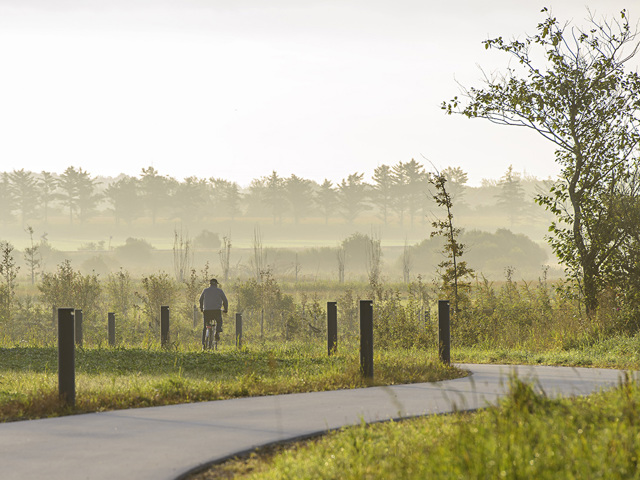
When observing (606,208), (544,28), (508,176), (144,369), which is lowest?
(144,369)

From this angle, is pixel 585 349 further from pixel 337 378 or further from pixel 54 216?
pixel 54 216

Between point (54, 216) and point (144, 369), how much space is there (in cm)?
14926

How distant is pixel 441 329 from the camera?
11.4m

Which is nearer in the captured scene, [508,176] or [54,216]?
[508,176]

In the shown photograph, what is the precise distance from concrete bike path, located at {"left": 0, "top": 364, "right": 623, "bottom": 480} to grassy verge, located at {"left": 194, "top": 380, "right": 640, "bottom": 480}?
10.8 inches

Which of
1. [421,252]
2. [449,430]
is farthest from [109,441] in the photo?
[421,252]

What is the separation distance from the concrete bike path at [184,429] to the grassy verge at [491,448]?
0.90 ft

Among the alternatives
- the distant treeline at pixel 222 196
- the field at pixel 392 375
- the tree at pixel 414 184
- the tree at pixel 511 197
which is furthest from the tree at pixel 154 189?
the field at pixel 392 375

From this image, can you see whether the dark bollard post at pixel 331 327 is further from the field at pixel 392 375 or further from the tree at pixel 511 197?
the tree at pixel 511 197

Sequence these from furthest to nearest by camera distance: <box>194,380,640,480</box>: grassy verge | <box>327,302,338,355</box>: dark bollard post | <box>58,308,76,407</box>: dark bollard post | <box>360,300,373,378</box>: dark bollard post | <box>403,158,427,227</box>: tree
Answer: <box>403,158,427,227</box>: tree, <box>327,302,338,355</box>: dark bollard post, <box>360,300,373,378</box>: dark bollard post, <box>58,308,76,407</box>: dark bollard post, <box>194,380,640,480</box>: grassy verge

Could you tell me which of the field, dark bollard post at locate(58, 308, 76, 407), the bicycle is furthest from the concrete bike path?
the bicycle

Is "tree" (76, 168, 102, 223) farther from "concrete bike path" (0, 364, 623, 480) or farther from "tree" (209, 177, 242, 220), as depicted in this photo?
"concrete bike path" (0, 364, 623, 480)

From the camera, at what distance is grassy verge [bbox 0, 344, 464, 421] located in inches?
327

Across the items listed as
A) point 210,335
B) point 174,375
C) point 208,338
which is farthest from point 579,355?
point 208,338
